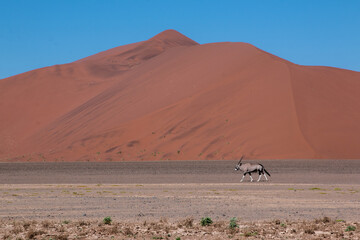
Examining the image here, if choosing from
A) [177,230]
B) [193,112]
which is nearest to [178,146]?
[193,112]

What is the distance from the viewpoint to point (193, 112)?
7331 centimetres

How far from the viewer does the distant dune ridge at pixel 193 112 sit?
→ 6375 cm

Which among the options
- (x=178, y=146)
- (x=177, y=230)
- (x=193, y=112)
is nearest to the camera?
(x=177, y=230)

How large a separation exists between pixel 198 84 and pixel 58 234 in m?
71.6

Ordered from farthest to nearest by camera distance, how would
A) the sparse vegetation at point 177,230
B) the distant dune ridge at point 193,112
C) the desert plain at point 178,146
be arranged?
the distant dune ridge at point 193,112
the desert plain at point 178,146
the sparse vegetation at point 177,230

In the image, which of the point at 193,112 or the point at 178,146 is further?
the point at 193,112

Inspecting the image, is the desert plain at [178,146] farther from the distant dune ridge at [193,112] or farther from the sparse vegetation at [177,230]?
the distant dune ridge at [193,112]

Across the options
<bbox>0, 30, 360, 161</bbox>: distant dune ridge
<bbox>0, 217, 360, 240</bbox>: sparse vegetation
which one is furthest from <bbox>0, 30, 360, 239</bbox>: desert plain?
<bbox>0, 30, 360, 161</bbox>: distant dune ridge

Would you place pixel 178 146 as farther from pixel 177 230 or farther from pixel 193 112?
pixel 177 230

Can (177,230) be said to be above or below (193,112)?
below

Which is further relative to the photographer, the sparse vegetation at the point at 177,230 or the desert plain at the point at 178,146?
the desert plain at the point at 178,146

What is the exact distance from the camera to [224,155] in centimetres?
6122

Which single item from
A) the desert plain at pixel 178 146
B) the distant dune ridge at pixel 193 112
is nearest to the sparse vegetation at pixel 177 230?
the desert plain at pixel 178 146

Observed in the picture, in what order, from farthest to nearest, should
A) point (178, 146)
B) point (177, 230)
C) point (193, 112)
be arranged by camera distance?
point (193, 112) < point (178, 146) < point (177, 230)
